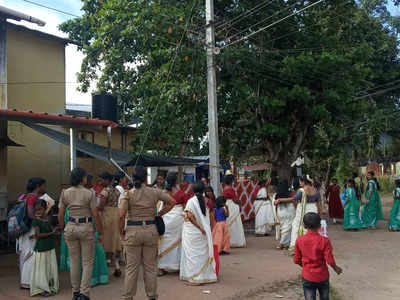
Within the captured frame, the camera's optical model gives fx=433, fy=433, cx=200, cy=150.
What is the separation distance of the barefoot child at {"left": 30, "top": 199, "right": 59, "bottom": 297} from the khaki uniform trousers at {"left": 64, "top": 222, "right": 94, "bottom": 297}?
848mm

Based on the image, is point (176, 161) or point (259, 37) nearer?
point (176, 161)

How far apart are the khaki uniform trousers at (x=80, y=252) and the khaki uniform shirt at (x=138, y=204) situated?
0.74m

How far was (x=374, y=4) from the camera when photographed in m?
27.0

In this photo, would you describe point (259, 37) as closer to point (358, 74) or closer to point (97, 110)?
point (358, 74)

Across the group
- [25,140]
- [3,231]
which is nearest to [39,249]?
[3,231]

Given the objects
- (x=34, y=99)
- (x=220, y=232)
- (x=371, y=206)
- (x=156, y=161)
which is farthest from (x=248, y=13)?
(x=220, y=232)

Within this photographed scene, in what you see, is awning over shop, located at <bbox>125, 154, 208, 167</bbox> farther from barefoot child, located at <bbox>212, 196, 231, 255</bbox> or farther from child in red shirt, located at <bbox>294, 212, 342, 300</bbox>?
child in red shirt, located at <bbox>294, 212, 342, 300</bbox>

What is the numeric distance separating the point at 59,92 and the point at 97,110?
333 cm

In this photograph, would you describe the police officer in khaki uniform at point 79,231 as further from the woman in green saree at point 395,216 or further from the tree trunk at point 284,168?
the tree trunk at point 284,168

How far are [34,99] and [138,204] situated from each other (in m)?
10.1

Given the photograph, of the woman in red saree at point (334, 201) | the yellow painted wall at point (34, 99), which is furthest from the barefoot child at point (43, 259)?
the woman in red saree at point (334, 201)

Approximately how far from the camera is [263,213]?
13023mm

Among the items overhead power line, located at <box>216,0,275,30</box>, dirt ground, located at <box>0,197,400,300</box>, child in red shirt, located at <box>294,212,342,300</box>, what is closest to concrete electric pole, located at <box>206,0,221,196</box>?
dirt ground, located at <box>0,197,400,300</box>

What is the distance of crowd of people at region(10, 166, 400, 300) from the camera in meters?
5.45
